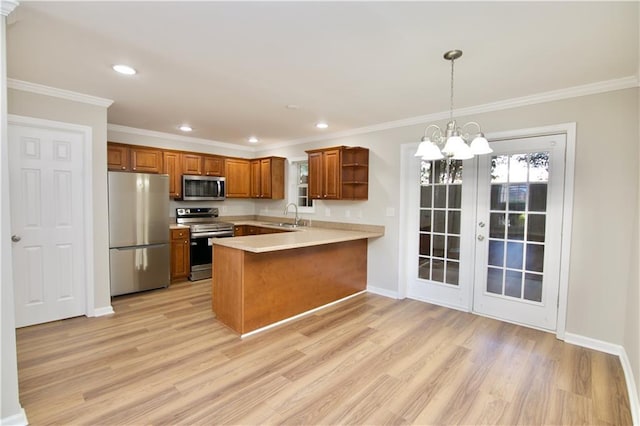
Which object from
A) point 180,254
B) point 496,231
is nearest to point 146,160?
point 180,254

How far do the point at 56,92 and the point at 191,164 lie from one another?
94.7 inches

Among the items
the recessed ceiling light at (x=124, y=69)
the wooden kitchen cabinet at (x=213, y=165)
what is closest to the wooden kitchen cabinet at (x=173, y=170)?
the wooden kitchen cabinet at (x=213, y=165)

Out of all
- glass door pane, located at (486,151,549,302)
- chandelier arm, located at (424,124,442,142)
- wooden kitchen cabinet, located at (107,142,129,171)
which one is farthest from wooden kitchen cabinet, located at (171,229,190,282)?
glass door pane, located at (486,151,549,302)

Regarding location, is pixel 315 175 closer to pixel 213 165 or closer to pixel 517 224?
pixel 213 165

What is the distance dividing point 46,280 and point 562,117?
5558 millimetres

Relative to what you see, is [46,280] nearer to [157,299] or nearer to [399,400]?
[157,299]

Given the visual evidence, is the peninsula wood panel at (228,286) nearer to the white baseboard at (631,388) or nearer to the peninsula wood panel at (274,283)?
the peninsula wood panel at (274,283)

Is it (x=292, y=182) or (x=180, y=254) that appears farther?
(x=292, y=182)

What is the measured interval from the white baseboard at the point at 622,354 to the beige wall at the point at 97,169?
15.8 feet

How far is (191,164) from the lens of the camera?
218 inches

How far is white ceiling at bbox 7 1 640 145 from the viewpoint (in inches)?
72.8

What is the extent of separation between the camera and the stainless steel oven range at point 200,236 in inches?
205

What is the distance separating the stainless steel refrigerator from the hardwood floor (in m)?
0.84

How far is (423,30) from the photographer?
2.03m
